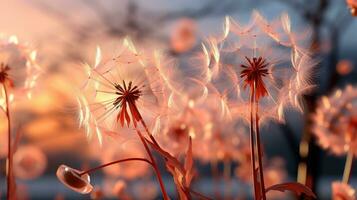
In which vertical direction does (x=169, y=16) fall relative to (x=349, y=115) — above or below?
above

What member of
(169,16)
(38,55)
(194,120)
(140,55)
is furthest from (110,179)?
(169,16)

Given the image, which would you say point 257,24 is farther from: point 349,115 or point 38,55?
point 349,115

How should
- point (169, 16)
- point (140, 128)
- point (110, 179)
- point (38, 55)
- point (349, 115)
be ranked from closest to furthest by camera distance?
1. point (140, 128)
2. point (38, 55)
3. point (349, 115)
4. point (110, 179)
5. point (169, 16)

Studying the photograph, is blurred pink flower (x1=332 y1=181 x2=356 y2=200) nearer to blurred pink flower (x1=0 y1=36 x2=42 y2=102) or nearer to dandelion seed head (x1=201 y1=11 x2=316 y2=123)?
dandelion seed head (x1=201 y1=11 x2=316 y2=123)

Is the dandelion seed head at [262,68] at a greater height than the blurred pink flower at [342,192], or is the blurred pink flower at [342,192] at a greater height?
the dandelion seed head at [262,68]

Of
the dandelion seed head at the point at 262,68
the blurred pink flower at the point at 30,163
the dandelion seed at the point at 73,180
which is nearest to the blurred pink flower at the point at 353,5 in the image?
the dandelion seed head at the point at 262,68

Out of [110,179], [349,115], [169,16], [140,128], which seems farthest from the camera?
[169,16]

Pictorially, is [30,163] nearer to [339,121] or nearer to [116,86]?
[339,121]

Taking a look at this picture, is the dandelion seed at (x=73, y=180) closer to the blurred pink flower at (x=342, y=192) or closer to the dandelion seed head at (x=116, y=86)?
the dandelion seed head at (x=116, y=86)
